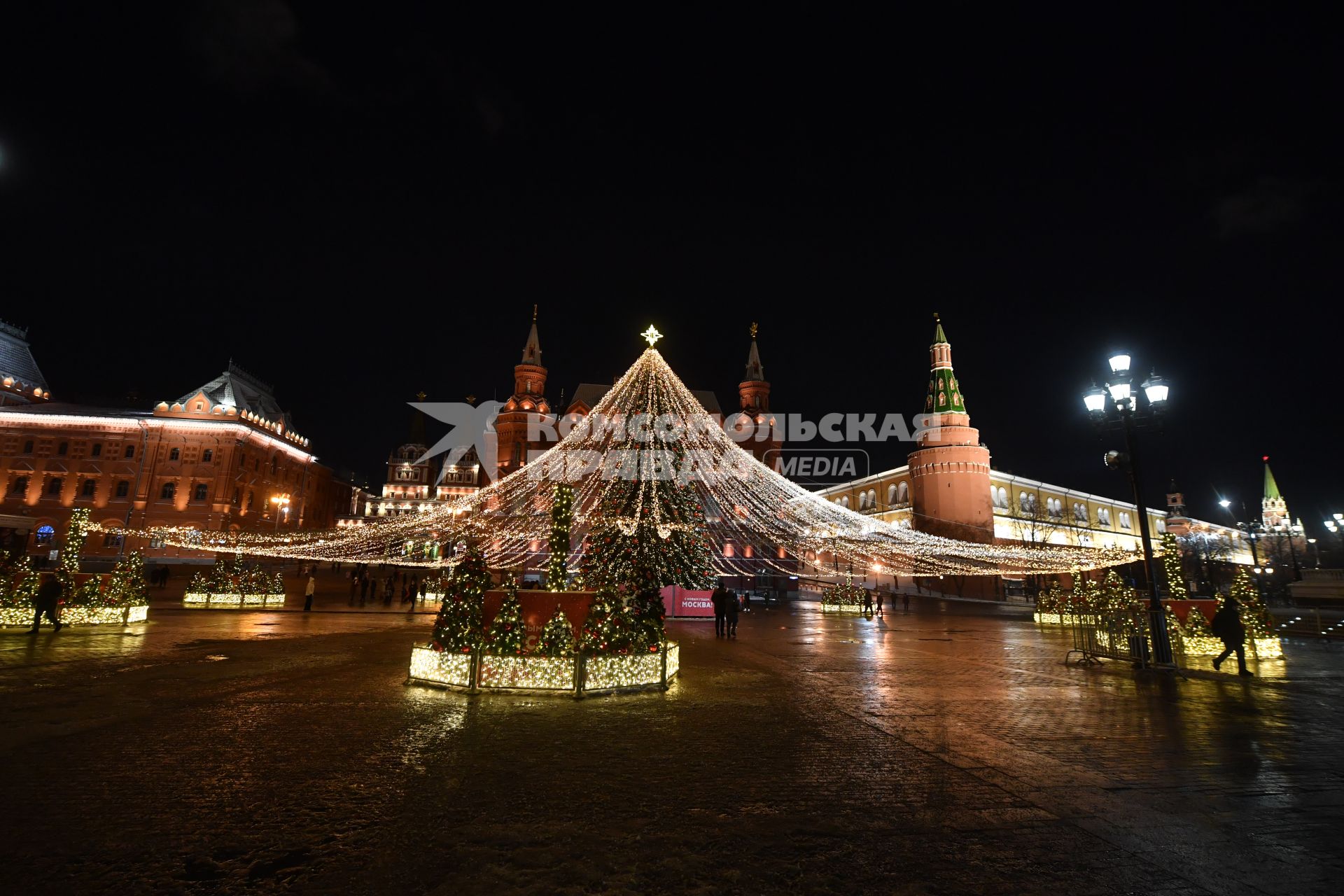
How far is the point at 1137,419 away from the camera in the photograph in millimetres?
13750

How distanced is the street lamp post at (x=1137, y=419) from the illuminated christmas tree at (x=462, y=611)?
12695mm

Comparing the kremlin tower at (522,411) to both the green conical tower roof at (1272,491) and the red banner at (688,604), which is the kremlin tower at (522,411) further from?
the green conical tower roof at (1272,491)

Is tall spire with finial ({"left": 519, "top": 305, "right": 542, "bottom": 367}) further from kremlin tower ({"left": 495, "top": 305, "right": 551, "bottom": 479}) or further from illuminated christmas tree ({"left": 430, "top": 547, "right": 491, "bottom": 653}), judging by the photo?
illuminated christmas tree ({"left": 430, "top": 547, "right": 491, "bottom": 653})

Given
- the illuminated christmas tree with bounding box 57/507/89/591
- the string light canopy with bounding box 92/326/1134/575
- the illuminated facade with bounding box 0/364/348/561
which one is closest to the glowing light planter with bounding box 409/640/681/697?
the string light canopy with bounding box 92/326/1134/575

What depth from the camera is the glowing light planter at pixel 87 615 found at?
52.0 feet

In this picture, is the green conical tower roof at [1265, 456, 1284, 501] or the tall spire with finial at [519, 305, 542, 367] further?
the green conical tower roof at [1265, 456, 1284, 501]

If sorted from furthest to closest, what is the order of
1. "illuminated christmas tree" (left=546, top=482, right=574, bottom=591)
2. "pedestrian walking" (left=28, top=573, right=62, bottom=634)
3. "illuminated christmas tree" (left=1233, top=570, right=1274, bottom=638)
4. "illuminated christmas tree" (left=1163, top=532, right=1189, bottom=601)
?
"illuminated christmas tree" (left=1163, top=532, right=1189, bottom=601) < "pedestrian walking" (left=28, top=573, right=62, bottom=634) < "illuminated christmas tree" (left=1233, top=570, right=1274, bottom=638) < "illuminated christmas tree" (left=546, top=482, right=574, bottom=591)

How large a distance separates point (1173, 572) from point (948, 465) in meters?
37.5

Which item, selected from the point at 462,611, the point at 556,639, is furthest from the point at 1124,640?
the point at 462,611

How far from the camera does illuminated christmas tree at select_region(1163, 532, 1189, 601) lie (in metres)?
16.9

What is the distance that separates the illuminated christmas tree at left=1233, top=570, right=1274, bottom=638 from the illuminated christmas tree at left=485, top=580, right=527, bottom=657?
620 inches

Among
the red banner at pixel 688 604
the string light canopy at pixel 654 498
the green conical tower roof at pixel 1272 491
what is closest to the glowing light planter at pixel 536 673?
the string light canopy at pixel 654 498

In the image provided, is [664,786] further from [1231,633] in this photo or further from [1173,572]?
[1173,572]

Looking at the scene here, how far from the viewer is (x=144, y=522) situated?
5150cm
